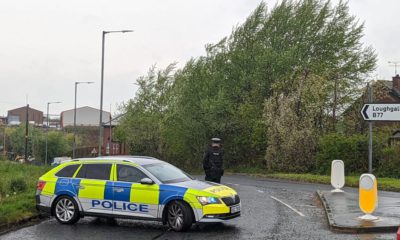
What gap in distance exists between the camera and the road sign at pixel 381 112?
37.8 feet

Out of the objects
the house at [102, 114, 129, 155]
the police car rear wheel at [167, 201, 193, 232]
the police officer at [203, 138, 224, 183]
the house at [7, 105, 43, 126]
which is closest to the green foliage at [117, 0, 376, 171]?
the house at [102, 114, 129, 155]

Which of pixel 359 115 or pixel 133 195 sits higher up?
pixel 359 115

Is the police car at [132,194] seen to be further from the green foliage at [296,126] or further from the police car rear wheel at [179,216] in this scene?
the green foliage at [296,126]

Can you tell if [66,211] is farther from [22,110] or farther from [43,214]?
[22,110]

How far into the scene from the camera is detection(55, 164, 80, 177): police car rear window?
11805 mm

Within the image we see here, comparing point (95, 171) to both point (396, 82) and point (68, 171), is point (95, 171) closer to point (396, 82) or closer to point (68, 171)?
point (68, 171)

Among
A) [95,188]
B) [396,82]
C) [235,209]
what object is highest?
[396,82]

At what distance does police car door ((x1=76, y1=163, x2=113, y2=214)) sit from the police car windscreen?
0.93m

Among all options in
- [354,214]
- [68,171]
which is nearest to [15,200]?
[68,171]

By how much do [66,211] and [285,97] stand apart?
24555 mm

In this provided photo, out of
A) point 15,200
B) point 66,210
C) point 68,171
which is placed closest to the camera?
point 66,210

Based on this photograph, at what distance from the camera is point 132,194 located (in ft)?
35.8

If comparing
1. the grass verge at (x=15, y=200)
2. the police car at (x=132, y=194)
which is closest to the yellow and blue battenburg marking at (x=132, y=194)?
the police car at (x=132, y=194)

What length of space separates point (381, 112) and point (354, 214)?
7.95 feet
